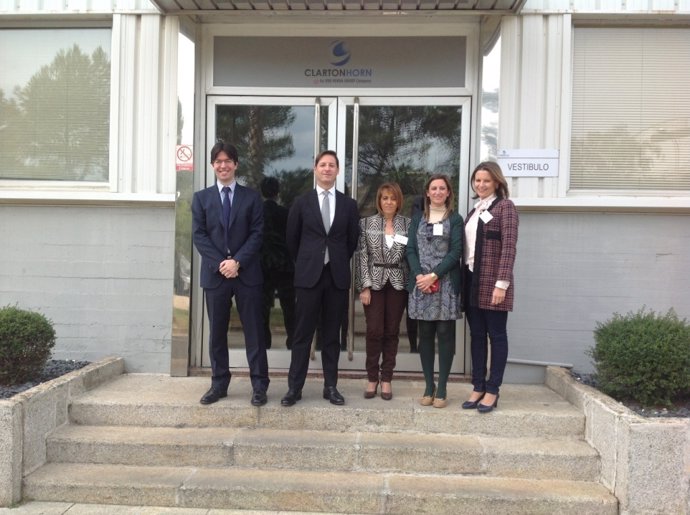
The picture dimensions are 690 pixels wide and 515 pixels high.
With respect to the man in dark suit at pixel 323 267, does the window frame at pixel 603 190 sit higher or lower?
higher

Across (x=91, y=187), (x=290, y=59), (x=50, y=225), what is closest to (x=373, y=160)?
(x=290, y=59)

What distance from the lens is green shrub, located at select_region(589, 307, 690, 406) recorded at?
4098 mm

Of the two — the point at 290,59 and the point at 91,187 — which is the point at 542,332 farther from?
the point at 91,187

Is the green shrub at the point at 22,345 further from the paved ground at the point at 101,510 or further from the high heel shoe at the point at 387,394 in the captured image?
the high heel shoe at the point at 387,394

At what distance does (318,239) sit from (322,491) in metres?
1.82

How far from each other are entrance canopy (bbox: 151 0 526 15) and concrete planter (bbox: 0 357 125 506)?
3363 mm

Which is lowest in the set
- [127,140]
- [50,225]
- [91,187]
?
[50,225]

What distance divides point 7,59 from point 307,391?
4408 millimetres

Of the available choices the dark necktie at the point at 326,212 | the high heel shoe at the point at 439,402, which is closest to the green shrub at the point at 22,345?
the dark necktie at the point at 326,212

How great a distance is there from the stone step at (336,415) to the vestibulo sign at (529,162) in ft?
6.57

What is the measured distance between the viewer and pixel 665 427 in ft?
11.8

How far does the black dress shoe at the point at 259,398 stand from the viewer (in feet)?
14.5

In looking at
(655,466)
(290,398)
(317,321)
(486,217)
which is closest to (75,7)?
(317,321)

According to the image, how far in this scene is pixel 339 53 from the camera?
18.1 ft
